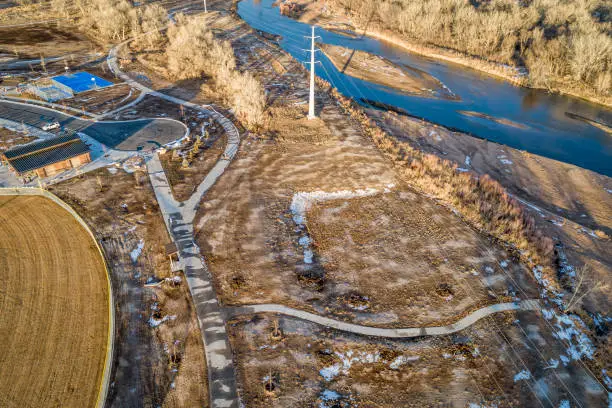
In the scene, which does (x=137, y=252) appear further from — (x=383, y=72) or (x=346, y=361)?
(x=383, y=72)

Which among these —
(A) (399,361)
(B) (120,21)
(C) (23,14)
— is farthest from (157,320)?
(C) (23,14)

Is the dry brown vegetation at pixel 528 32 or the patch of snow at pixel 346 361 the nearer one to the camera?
the patch of snow at pixel 346 361

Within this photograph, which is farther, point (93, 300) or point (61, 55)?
point (61, 55)

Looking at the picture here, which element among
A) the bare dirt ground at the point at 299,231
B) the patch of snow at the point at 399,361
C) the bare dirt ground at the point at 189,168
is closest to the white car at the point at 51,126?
the bare dirt ground at the point at 189,168

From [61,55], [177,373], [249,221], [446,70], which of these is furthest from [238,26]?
[177,373]

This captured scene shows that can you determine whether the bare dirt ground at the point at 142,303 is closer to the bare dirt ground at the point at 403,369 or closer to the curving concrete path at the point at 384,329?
the bare dirt ground at the point at 403,369

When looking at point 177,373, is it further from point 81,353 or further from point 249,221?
point 249,221
